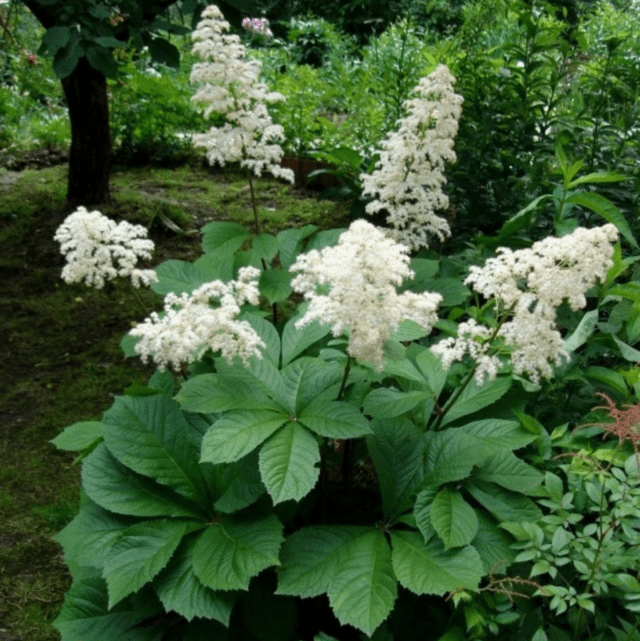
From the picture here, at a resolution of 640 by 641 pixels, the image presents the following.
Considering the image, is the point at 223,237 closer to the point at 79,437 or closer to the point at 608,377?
the point at 79,437

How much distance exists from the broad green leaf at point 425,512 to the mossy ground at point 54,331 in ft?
4.08

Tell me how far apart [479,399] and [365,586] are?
675mm

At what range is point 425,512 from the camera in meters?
1.73

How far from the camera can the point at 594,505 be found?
164cm

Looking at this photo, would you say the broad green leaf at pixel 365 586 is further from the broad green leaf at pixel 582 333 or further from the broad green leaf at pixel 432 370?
the broad green leaf at pixel 582 333

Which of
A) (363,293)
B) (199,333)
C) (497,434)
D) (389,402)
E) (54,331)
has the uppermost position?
(363,293)

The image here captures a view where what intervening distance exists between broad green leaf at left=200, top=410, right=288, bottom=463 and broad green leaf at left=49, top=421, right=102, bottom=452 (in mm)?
605

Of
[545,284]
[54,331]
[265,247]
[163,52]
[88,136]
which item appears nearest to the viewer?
[545,284]

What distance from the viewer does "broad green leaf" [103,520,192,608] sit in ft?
5.26

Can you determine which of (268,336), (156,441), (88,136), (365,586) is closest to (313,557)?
(365,586)

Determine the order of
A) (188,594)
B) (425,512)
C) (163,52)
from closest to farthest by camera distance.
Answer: (188,594), (425,512), (163,52)

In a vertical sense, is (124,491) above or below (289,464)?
below

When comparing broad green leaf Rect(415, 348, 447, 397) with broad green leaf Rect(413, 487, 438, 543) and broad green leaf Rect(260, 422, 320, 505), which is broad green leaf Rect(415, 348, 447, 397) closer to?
broad green leaf Rect(413, 487, 438, 543)

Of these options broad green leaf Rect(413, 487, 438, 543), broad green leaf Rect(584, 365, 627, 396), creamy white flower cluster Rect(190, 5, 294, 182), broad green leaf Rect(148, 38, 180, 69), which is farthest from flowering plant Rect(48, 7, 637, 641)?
broad green leaf Rect(148, 38, 180, 69)
